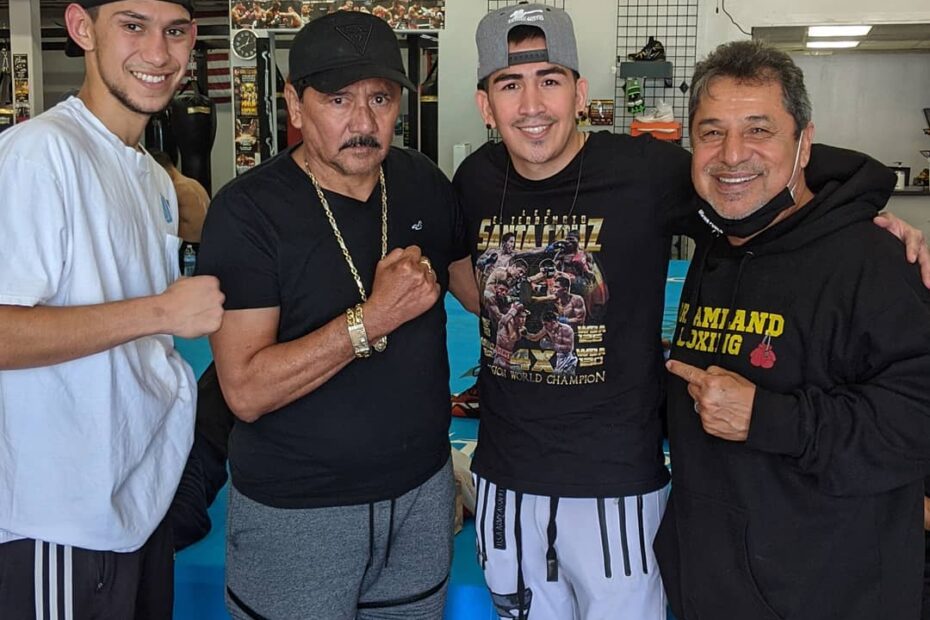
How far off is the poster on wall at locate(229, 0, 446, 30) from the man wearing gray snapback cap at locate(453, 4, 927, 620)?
6794 millimetres

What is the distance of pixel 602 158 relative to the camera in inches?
77.9

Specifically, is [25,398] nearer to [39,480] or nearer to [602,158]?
[39,480]

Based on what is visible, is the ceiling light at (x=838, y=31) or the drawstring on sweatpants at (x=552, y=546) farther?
the ceiling light at (x=838, y=31)

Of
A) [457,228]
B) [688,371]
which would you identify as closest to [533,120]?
[457,228]

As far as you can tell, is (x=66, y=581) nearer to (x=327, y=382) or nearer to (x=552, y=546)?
(x=327, y=382)

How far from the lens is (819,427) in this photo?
152cm

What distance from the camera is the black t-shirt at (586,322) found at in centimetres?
191

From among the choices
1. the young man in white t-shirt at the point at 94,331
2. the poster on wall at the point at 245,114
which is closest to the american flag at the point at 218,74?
the poster on wall at the point at 245,114

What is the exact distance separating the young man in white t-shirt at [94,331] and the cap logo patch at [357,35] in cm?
32

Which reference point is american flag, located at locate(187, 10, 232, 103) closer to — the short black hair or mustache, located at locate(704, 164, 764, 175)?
the short black hair

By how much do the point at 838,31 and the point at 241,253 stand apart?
27.8 ft

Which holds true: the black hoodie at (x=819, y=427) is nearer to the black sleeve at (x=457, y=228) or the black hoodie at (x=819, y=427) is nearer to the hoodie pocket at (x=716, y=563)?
the hoodie pocket at (x=716, y=563)

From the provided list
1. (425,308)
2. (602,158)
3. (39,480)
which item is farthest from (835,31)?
(39,480)

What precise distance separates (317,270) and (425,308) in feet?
0.78
